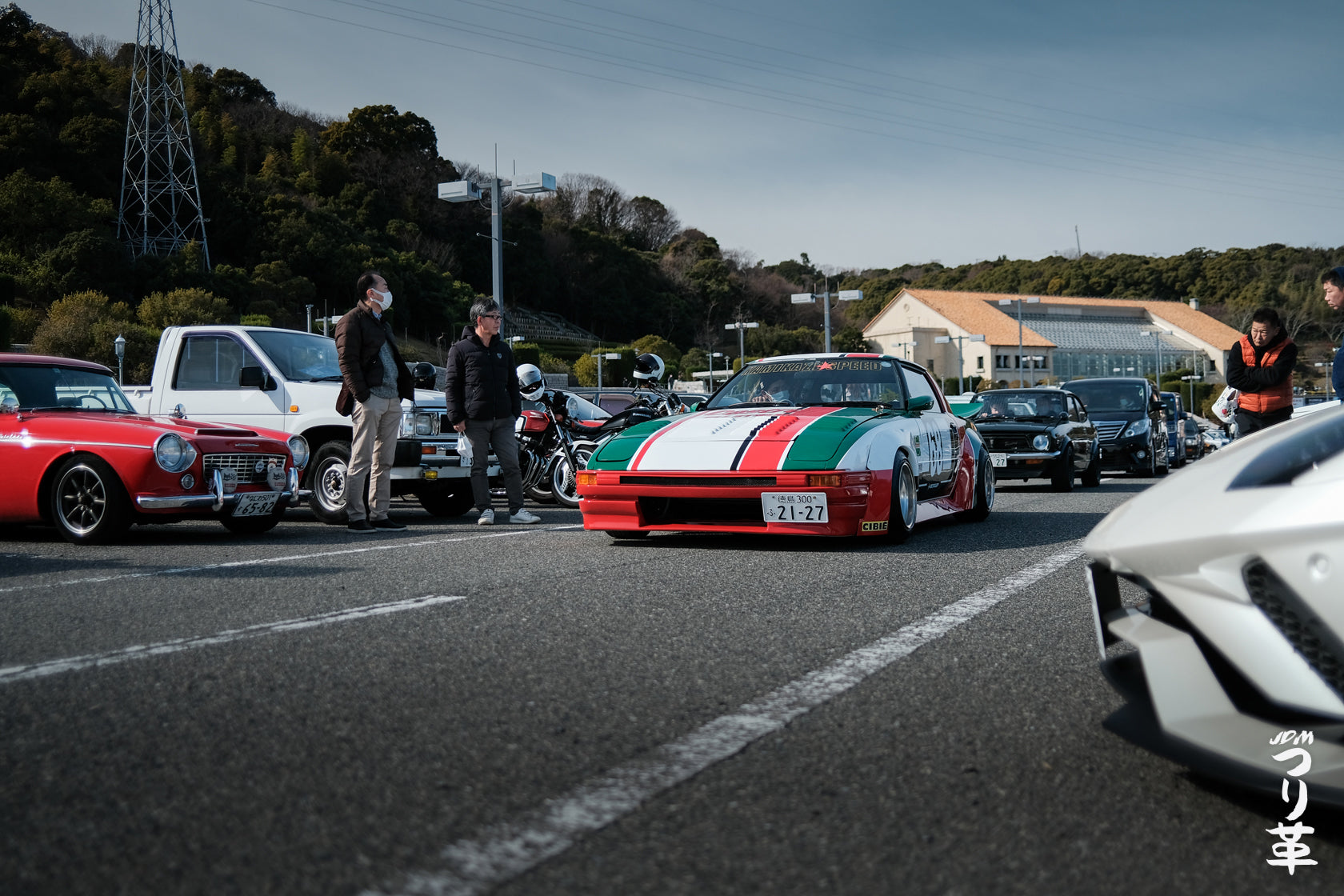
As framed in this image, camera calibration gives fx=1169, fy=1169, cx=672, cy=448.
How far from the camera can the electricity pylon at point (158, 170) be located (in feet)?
184

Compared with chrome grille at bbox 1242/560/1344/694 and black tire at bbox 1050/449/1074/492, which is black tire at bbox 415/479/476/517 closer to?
black tire at bbox 1050/449/1074/492

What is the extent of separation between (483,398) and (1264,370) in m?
5.95

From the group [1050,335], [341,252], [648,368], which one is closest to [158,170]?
→ [341,252]

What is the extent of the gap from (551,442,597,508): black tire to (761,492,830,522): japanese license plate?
212 inches

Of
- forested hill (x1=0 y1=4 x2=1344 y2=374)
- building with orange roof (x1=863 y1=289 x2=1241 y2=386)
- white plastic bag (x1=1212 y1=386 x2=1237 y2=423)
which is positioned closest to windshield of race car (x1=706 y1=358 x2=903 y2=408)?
white plastic bag (x1=1212 y1=386 x2=1237 y2=423)

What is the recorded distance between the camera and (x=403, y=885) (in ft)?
6.71

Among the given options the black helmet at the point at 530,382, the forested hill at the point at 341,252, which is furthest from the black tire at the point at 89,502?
the forested hill at the point at 341,252

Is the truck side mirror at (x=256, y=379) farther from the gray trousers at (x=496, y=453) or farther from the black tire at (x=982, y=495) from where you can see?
the black tire at (x=982, y=495)

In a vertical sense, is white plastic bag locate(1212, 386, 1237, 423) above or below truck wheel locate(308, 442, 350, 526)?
above

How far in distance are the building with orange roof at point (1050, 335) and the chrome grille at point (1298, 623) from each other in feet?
292

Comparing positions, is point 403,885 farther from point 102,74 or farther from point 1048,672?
point 102,74

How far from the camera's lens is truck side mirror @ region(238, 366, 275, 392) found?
10.1 m

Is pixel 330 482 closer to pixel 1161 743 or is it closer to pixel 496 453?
pixel 496 453

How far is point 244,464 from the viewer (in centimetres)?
878
